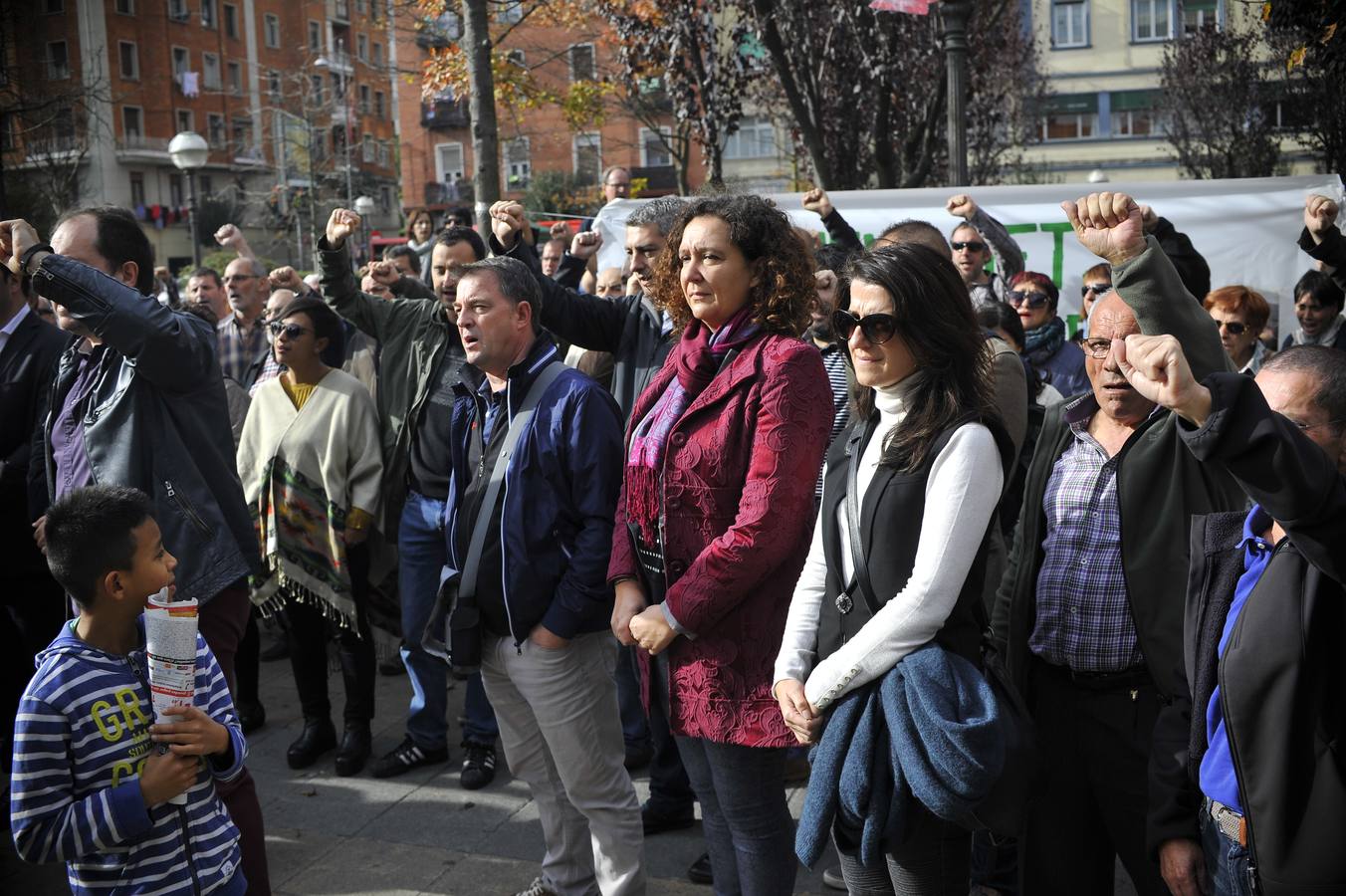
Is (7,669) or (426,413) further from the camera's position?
(426,413)

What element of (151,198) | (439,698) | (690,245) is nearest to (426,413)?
(439,698)

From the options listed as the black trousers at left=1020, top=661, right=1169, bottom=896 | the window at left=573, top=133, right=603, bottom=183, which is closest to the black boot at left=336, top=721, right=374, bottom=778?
the black trousers at left=1020, top=661, right=1169, bottom=896

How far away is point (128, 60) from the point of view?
51.2 meters

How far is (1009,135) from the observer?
37.9 m

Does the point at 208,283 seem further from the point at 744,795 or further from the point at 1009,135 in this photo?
the point at 1009,135

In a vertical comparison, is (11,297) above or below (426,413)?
above

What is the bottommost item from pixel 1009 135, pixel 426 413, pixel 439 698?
pixel 439 698

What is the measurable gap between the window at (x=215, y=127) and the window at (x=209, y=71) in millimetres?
1298

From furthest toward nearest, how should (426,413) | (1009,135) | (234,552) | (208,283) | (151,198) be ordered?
(151,198) < (1009,135) < (208,283) < (426,413) < (234,552)

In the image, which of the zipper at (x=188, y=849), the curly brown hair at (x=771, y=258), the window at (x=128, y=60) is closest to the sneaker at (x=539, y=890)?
the zipper at (x=188, y=849)

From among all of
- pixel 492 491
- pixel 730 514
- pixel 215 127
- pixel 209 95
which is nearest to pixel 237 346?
pixel 492 491

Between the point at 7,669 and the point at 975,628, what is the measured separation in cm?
380

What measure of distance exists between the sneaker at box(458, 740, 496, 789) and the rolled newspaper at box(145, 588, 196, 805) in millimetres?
2104

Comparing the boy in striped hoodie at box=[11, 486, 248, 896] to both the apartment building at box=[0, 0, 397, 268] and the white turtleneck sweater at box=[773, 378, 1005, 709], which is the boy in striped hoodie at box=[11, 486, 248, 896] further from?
the apartment building at box=[0, 0, 397, 268]
